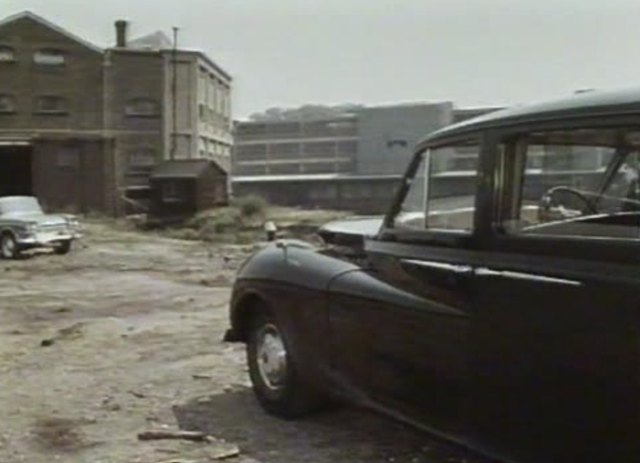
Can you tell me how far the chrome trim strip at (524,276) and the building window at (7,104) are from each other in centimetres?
4699

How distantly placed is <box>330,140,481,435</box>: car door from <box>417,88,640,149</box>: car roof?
14cm

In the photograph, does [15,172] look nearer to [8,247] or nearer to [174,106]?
[174,106]

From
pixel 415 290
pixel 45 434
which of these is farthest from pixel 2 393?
pixel 415 290

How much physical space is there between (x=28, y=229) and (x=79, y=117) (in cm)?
2314

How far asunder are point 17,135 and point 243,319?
44.2 meters

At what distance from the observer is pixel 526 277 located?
379 centimetres

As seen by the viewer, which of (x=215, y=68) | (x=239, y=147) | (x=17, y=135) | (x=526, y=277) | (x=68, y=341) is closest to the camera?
(x=526, y=277)

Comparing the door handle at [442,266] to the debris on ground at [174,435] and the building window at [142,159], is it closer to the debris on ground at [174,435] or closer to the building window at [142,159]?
the debris on ground at [174,435]

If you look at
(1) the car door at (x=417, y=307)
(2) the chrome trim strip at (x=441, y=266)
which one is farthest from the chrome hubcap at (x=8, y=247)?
(2) the chrome trim strip at (x=441, y=266)

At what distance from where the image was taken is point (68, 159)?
47.9m

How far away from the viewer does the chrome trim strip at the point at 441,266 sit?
4.18m

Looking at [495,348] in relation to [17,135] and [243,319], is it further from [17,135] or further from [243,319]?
[17,135]

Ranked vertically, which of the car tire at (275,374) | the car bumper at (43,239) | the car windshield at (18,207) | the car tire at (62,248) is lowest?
the car tire at (62,248)

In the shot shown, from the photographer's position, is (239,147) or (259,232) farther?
(239,147)
